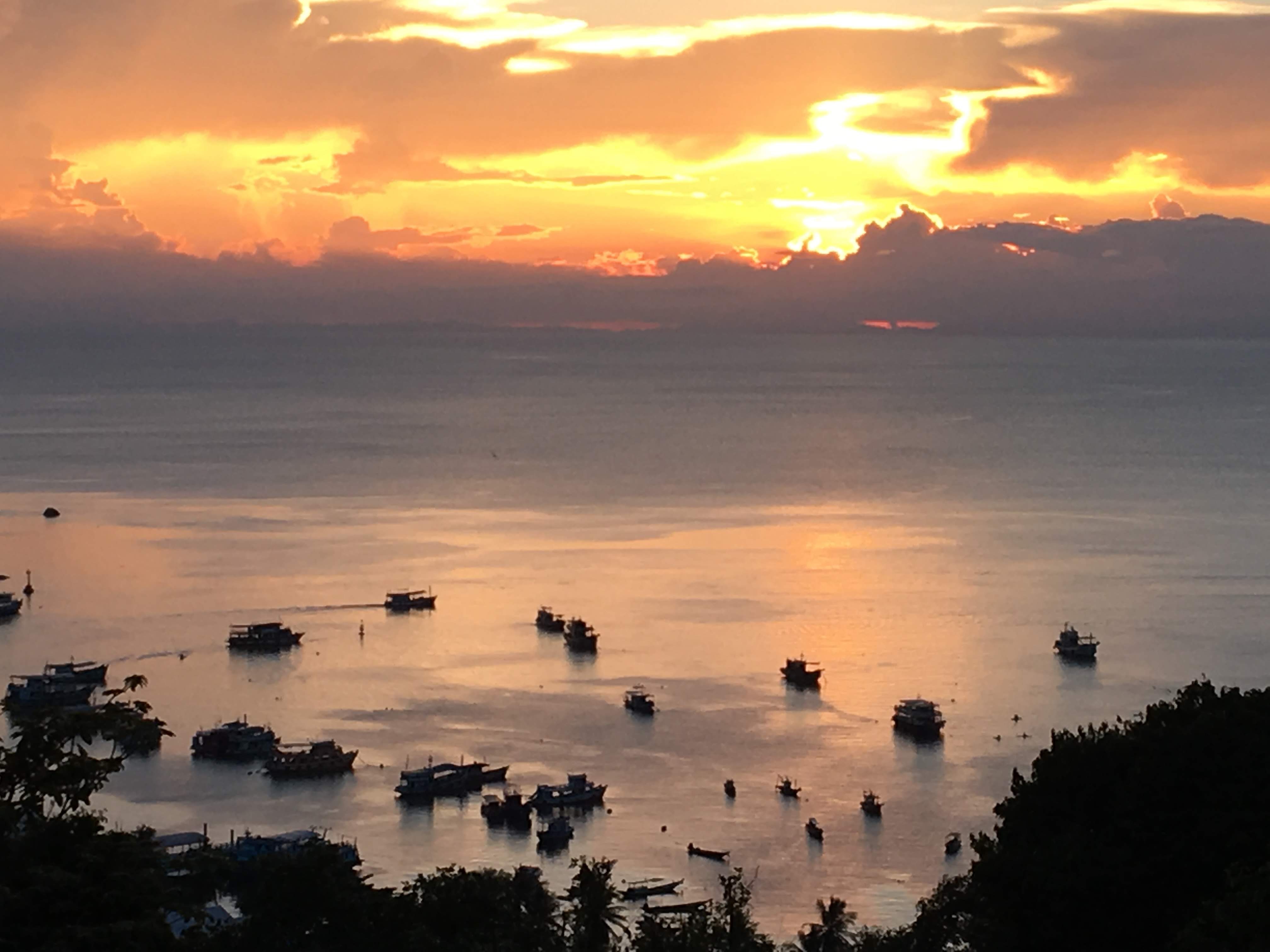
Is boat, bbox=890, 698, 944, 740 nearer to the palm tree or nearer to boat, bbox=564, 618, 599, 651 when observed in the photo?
boat, bbox=564, 618, 599, 651

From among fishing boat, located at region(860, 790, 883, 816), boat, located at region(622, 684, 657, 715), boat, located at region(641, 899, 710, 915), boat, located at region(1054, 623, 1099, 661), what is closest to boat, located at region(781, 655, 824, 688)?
boat, located at region(622, 684, 657, 715)

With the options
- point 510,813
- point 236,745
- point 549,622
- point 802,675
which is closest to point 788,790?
point 510,813

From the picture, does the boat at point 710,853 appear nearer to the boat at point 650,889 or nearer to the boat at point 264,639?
the boat at point 650,889

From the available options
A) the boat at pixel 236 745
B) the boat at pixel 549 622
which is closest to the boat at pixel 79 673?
the boat at pixel 236 745

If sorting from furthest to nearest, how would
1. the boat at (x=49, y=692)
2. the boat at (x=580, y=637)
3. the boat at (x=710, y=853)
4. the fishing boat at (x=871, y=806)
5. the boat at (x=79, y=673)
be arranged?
the boat at (x=580, y=637) < the boat at (x=79, y=673) < the boat at (x=49, y=692) < the fishing boat at (x=871, y=806) < the boat at (x=710, y=853)

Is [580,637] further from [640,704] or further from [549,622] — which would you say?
[640,704]

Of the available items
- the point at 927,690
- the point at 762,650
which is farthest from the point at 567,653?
the point at 927,690

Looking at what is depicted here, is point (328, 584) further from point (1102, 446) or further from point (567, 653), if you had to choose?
point (1102, 446)
